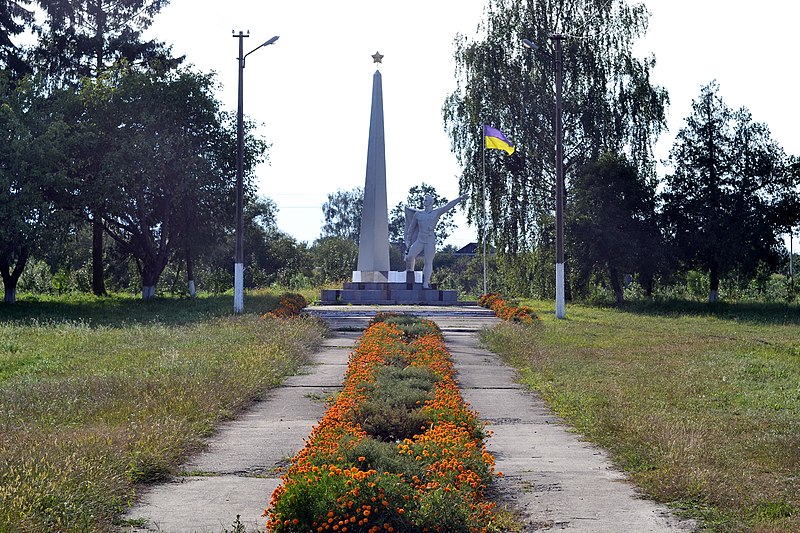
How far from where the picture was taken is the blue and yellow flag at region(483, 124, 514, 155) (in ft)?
112

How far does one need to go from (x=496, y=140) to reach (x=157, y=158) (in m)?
12.0

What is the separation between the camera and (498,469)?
791 centimetres

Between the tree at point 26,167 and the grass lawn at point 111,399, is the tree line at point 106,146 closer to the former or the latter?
the tree at point 26,167

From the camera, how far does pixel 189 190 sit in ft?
118

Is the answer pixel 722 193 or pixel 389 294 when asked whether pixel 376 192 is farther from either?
pixel 722 193

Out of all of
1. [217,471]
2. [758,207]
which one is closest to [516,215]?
[758,207]

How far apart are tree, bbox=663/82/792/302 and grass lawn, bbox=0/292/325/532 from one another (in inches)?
669

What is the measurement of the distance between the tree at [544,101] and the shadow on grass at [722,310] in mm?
4958

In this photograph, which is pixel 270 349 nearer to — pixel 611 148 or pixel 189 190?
pixel 189 190

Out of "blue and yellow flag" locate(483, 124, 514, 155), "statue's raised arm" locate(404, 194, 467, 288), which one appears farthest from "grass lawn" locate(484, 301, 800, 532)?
"blue and yellow flag" locate(483, 124, 514, 155)

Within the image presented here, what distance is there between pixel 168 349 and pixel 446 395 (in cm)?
780

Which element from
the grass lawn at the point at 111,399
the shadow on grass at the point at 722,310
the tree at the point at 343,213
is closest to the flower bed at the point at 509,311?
the shadow on grass at the point at 722,310

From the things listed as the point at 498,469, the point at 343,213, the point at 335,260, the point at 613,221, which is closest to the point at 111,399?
the point at 498,469

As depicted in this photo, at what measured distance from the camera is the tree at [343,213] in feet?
329
